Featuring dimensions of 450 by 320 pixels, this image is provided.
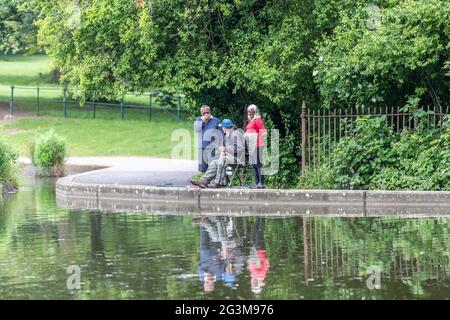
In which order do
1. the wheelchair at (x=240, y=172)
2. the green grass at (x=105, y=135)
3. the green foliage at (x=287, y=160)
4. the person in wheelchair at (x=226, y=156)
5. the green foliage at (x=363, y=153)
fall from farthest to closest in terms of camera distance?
the green grass at (x=105, y=135) → the green foliage at (x=287, y=160) → the wheelchair at (x=240, y=172) → the person in wheelchair at (x=226, y=156) → the green foliage at (x=363, y=153)

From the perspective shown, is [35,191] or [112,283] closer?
[112,283]

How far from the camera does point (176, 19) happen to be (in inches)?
963

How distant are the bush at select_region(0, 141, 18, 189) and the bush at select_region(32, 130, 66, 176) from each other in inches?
180

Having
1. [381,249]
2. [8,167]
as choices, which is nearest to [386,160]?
[381,249]

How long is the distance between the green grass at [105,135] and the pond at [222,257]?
19.3 metres

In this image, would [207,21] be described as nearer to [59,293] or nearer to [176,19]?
[176,19]

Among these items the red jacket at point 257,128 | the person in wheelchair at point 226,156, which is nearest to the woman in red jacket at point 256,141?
the red jacket at point 257,128

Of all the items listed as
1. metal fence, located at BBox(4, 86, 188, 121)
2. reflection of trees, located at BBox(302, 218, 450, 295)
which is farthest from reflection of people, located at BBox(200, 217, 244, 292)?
metal fence, located at BBox(4, 86, 188, 121)

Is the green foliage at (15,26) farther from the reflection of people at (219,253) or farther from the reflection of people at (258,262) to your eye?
the reflection of people at (258,262)

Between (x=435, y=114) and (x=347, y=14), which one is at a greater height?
(x=347, y=14)

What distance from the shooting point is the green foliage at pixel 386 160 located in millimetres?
21156

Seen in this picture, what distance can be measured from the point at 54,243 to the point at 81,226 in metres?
2.22

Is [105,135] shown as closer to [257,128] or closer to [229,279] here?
[257,128]
